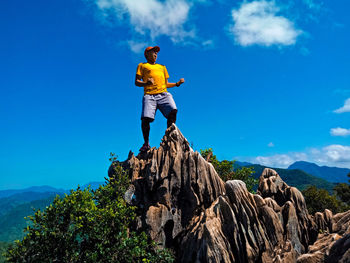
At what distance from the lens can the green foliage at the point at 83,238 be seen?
40.7 feet

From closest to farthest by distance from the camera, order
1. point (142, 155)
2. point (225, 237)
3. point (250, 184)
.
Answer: point (225, 237) → point (142, 155) → point (250, 184)

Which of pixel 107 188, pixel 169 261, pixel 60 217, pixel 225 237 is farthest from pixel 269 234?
pixel 60 217

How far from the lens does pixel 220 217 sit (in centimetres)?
1308

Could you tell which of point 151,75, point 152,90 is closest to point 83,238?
point 152,90

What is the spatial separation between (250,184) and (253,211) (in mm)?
10812

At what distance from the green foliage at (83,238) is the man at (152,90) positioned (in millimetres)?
6430

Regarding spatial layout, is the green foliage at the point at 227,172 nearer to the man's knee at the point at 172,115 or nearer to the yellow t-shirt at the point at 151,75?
the man's knee at the point at 172,115

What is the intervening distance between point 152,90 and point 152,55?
8.32 ft

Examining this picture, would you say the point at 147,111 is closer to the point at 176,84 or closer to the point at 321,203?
the point at 176,84

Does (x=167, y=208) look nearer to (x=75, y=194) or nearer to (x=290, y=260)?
(x=75, y=194)

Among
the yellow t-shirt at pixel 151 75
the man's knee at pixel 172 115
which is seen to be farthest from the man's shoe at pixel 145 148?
the yellow t-shirt at pixel 151 75

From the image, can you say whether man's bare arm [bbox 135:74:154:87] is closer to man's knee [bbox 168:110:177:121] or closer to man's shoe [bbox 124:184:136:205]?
man's knee [bbox 168:110:177:121]

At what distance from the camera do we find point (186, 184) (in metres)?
15.5

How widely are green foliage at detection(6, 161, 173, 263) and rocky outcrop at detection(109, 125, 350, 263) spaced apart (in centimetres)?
144
